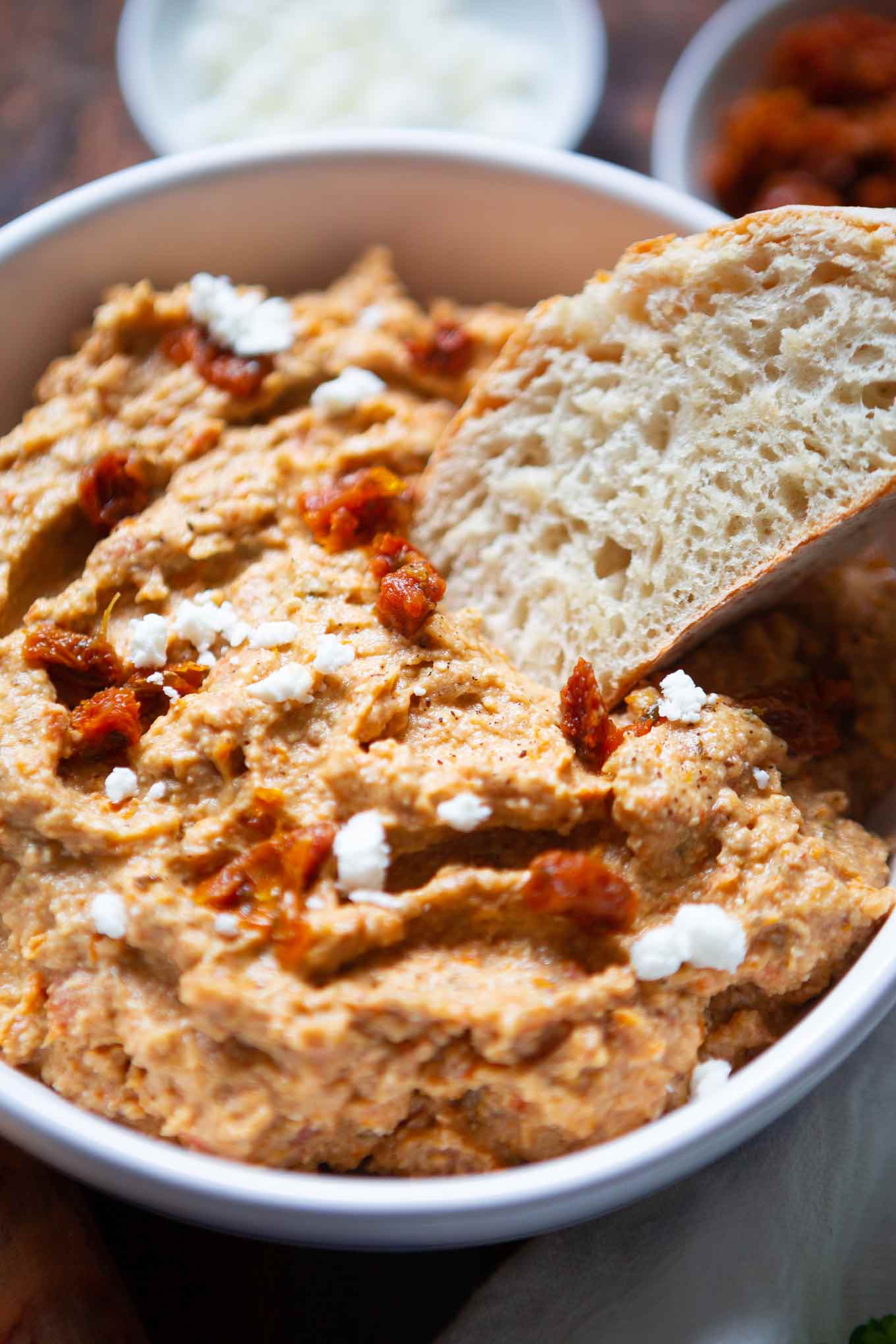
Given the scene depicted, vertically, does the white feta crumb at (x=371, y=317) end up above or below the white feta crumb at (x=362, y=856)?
above

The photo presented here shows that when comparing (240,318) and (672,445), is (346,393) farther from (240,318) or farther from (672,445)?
(672,445)

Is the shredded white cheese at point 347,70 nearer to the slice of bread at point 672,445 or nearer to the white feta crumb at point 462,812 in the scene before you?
the slice of bread at point 672,445

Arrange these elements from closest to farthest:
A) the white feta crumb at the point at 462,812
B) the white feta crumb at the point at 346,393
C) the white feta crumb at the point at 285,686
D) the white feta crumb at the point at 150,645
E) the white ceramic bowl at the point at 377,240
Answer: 1. the white ceramic bowl at the point at 377,240
2. the white feta crumb at the point at 462,812
3. the white feta crumb at the point at 285,686
4. the white feta crumb at the point at 150,645
5. the white feta crumb at the point at 346,393

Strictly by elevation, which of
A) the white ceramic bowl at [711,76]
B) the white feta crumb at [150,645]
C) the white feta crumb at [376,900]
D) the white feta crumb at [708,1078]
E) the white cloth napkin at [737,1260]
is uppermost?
the white feta crumb at [150,645]

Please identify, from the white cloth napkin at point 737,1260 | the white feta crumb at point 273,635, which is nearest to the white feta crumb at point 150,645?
the white feta crumb at point 273,635

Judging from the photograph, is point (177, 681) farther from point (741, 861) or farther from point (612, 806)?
point (741, 861)

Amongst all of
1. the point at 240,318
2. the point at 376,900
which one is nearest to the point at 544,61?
the point at 240,318

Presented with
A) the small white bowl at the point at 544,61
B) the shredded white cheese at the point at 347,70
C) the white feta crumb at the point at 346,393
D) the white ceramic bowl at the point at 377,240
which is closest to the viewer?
the white ceramic bowl at the point at 377,240

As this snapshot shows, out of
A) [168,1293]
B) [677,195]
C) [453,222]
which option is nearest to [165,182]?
[453,222]
